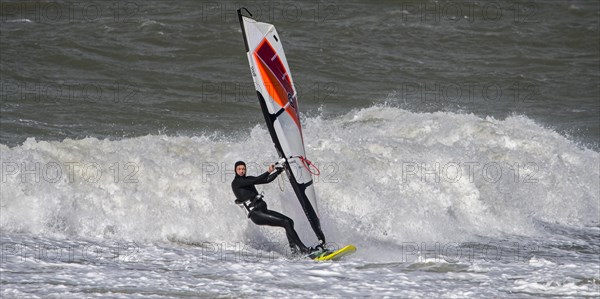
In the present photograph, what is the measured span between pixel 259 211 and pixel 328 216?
1.41 meters

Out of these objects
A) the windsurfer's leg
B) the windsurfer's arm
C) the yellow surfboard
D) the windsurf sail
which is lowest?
the yellow surfboard

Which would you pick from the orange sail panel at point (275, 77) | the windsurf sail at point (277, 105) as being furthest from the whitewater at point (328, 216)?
the orange sail panel at point (275, 77)

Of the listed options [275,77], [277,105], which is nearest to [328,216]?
[277,105]

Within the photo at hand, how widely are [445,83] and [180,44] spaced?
525cm

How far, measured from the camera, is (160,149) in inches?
414

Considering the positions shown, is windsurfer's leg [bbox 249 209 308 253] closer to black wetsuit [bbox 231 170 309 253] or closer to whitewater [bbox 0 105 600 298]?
→ black wetsuit [bbox 231 170 309 253]

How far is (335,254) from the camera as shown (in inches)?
317

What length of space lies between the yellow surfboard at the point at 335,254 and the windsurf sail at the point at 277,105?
25cm

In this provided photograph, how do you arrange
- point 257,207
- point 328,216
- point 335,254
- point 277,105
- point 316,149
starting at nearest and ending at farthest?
point 335,254
point 257,207
point 277,105
point 328,216
point 316,149

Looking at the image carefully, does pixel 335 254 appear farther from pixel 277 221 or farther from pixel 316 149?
pixel 316 149

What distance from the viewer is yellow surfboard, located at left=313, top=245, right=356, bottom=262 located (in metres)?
8.05

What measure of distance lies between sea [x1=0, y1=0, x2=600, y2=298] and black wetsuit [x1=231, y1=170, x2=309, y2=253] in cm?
18

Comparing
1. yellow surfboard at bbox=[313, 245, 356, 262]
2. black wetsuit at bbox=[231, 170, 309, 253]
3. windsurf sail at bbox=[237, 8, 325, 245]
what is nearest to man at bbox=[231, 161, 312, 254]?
black wetsuit at bbox=[231, 170, 309, 253]

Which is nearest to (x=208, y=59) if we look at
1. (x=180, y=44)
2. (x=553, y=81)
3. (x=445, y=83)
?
(x=180, y=44)
